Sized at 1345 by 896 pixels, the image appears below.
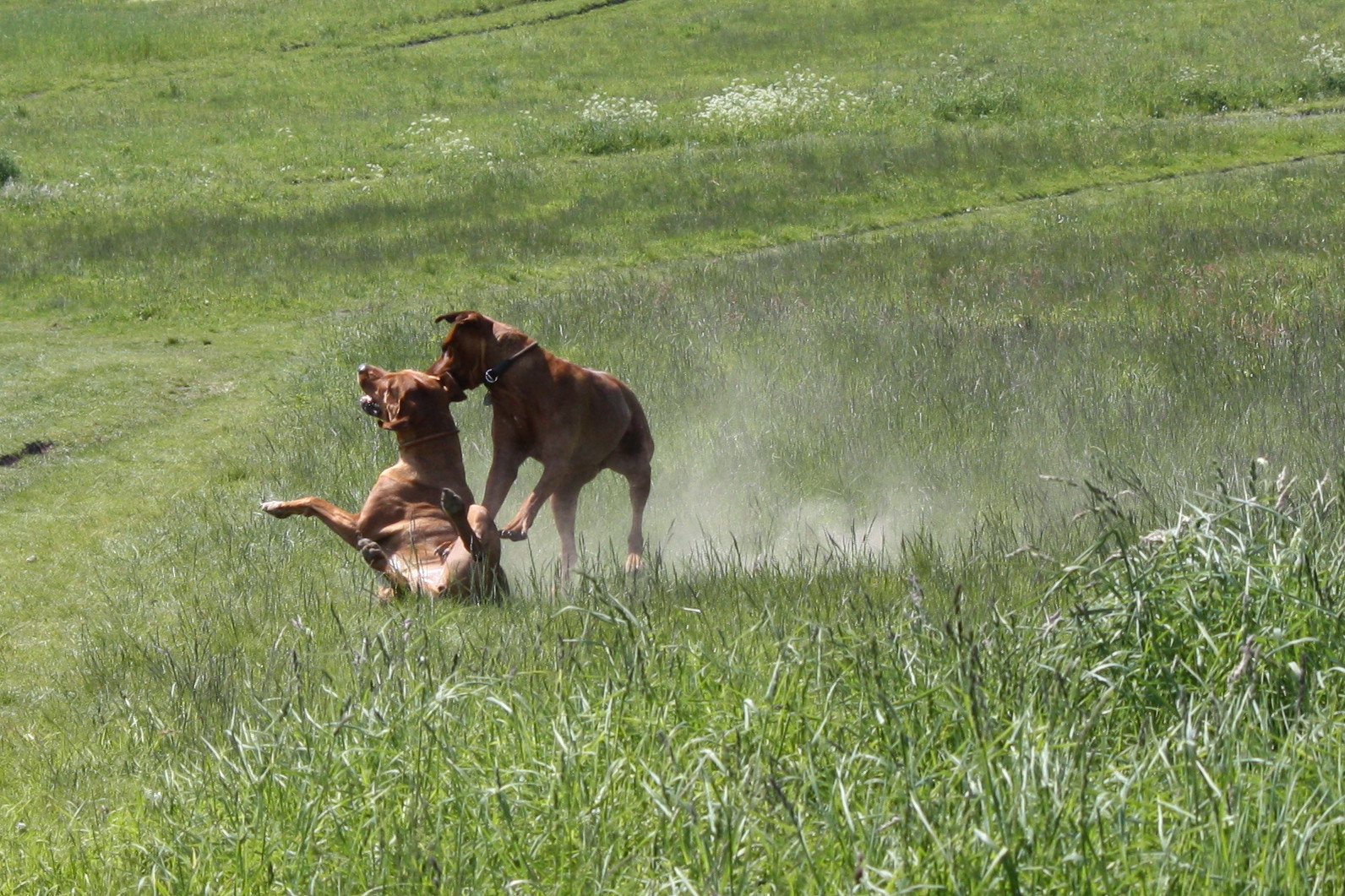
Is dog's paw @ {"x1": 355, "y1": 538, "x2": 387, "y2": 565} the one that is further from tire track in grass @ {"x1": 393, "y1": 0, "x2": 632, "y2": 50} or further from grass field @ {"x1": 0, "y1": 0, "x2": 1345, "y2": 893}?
tire track in grass @ {"x1": 393, "y1": 0, "x2": 632, "y2": 50}

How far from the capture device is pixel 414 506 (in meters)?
6.99

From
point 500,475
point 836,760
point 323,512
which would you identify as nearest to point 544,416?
point 500,475

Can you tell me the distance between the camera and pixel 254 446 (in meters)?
11.8

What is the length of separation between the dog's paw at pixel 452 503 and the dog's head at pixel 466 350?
587mm

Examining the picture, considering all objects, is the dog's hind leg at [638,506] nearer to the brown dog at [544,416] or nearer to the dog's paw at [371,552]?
the brown dog at [544,416]

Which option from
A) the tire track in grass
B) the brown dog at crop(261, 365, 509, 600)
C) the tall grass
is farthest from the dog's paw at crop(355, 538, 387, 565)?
the tire track in grass

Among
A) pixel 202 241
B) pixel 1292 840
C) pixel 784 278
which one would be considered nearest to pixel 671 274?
pixel 784 278

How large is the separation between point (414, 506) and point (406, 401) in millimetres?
530

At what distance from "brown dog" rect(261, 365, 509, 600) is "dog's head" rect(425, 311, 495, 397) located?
133 mm

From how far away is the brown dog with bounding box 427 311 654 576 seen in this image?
20.8 ft

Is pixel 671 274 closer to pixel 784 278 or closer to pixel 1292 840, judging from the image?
pixel 784 278

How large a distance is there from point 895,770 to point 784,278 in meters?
13.1

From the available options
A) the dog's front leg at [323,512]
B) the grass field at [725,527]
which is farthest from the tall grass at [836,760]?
the dog's front leg at [323,512]

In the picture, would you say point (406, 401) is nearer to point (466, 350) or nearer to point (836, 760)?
point (466, 350)
